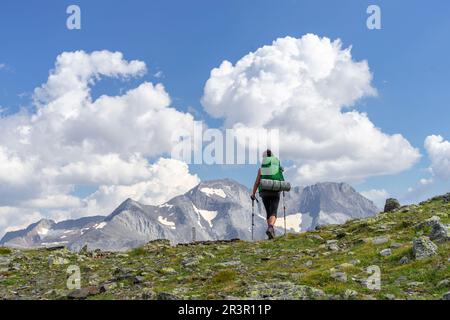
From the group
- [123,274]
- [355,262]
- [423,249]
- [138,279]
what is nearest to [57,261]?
[123,274]

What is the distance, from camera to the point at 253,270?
16469mm

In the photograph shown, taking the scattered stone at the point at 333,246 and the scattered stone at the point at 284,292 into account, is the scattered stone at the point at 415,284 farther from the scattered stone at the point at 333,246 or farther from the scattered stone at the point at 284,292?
the scattered stone at the point at 333,246

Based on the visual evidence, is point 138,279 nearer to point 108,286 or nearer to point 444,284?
point 108,286

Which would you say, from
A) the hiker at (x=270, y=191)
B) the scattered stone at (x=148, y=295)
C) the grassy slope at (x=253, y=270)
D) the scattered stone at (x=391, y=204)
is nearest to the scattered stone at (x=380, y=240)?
the grassy slope at (x=253, y=270)

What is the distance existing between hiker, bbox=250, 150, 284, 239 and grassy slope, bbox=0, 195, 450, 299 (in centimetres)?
242

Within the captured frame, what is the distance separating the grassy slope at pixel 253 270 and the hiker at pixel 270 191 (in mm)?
2417

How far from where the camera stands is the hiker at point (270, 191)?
27719mm

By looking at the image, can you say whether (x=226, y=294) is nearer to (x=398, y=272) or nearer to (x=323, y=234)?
(x=398, y=272)

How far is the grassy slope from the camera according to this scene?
13031mm

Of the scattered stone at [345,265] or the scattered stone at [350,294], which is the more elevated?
the scattered stone at [345,265]

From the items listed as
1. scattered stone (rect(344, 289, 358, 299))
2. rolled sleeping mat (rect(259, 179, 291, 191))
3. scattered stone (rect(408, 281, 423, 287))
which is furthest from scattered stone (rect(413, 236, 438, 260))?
rolled sleeping mat (rect(259, 179, 291, 191))

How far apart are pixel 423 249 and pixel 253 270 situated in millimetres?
6072

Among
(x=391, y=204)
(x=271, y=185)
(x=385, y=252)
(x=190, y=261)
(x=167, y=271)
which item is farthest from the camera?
(x=391, y=204)

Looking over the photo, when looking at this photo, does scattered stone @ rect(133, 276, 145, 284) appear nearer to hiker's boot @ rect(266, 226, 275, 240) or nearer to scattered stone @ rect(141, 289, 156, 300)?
scattered stone @ rect(141, 289, 156, 300)
